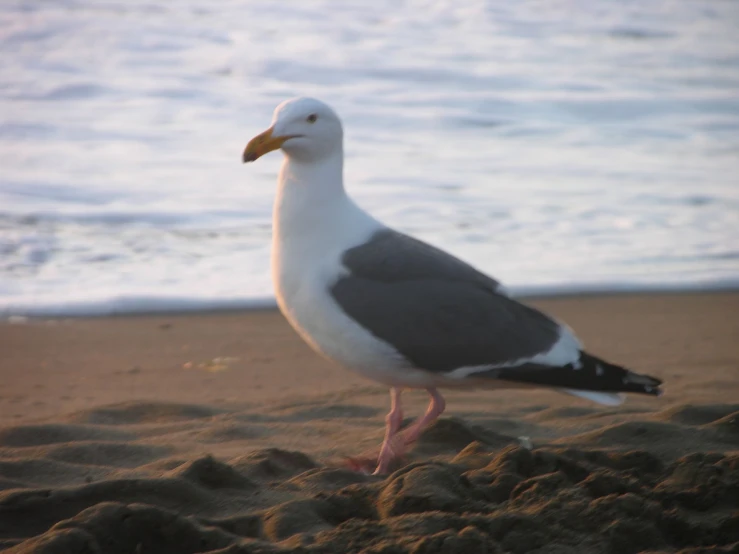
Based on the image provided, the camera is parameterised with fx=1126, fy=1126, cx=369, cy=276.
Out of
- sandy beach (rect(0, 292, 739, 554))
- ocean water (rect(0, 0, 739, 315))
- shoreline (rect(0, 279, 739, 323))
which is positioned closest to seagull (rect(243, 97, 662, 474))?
sandy beach (rect(0, 292, 739, 554))

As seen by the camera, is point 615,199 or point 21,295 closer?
point 21,295

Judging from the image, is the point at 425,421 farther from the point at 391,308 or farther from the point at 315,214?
the point at 315,214

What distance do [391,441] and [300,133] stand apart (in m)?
1.25

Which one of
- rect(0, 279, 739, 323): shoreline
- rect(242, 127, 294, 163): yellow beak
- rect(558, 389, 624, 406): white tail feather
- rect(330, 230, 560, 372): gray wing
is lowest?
rect(0, 279, 739, 323): shoreline

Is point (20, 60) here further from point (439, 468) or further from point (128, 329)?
point (439, 468)

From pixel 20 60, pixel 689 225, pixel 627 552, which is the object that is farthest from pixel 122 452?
pixel 20 60

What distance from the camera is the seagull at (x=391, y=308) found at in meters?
4.20

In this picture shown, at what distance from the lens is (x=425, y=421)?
4391 mm

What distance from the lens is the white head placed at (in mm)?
4414

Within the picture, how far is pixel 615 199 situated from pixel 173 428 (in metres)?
5.27

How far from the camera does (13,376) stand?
18.0 feet

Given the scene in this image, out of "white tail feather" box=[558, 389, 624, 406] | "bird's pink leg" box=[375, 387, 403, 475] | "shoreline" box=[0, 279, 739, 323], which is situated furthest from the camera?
"shoreline" box=[0, 279, 739, 323]

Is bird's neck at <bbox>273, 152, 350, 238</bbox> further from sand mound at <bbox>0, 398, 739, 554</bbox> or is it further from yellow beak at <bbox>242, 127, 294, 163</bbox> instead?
sand mound at <bbox>0, 398, 739, 554</bbox>

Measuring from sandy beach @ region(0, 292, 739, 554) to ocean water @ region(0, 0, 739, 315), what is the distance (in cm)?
64
